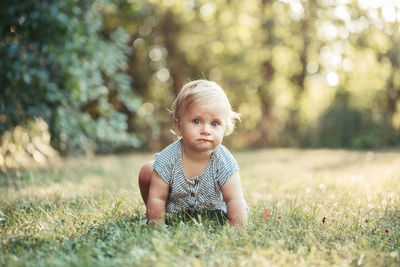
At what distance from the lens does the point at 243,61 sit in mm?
14648

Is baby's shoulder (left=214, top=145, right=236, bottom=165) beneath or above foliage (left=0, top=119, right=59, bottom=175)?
above

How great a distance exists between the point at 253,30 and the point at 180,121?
14.8 meters

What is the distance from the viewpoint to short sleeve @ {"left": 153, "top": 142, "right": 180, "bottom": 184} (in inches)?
101

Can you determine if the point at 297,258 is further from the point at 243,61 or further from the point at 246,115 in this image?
the point at 246,115

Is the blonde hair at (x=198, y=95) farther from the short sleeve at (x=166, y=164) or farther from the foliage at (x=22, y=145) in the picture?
the foliage at (x=22, y=145)

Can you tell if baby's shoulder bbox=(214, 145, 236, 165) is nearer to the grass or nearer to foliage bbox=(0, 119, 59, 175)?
the grass

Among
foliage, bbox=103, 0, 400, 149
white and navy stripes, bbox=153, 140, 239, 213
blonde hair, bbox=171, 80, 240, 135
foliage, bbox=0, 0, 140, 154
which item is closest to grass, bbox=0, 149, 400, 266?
white and navy stripes, bbox=153, 140, 239, 213

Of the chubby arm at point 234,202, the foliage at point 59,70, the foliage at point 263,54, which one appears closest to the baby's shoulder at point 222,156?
the chubby arm at point 234,202

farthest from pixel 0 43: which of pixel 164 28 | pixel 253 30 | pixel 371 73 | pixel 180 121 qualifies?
pixel 371 73

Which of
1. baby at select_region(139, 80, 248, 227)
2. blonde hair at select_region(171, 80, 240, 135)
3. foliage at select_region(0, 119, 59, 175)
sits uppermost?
blonde hair at select_region(171, 80, 240, 135)

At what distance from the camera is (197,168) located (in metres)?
2.62

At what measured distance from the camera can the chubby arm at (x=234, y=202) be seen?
2.44m

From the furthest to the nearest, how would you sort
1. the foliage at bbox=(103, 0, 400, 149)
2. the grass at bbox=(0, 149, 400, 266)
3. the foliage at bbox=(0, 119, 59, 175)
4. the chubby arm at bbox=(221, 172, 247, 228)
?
1. the foliage at bbox=(103, 0, 400, 149)
2. the foliage at bbox=(0, 119, 59, 175)
3. the chubby arm at bbox=(221, 172, 247, 228)
4. the grass at bbox=(0, 149, 400, 266)

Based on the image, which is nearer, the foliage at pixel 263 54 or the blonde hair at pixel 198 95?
the blonde hair at pixel 198 95
